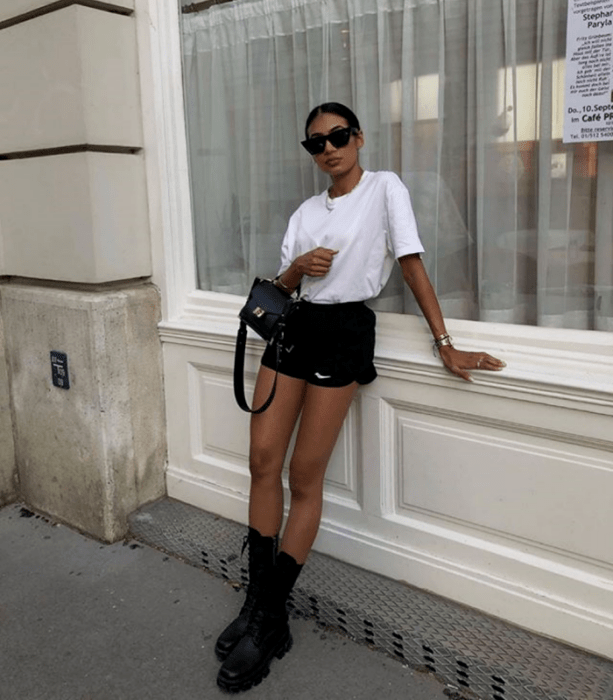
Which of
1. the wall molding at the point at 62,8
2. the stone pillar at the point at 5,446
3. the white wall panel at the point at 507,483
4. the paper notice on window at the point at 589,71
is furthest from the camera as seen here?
the stone pillar at the point at 5,446

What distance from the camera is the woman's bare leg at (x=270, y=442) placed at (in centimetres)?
283

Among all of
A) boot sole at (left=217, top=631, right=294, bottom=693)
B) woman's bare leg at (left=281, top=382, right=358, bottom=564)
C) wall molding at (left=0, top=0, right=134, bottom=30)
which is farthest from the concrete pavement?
wall molding at (left=0, top=0, right=134, bottom=30)

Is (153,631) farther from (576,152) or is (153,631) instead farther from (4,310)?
(576,152)

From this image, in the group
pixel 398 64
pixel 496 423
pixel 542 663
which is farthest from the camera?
pixel 398 64

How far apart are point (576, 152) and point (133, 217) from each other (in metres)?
2.18

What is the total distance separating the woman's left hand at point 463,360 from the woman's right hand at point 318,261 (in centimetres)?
53

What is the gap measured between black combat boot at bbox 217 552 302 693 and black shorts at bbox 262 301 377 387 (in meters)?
0.73

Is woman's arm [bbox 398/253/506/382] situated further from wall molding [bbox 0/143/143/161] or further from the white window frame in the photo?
wall molding [bbox 0/143/143/161]

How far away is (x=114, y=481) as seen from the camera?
12.2 ft

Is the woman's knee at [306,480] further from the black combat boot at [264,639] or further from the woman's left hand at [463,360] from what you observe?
the woman's left hand at [463,360]

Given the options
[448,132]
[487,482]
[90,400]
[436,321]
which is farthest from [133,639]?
[448,132]

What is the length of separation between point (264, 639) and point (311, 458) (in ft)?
2.31

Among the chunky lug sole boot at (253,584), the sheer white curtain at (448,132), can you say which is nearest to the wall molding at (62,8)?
the sheer white curtain at (448,132)

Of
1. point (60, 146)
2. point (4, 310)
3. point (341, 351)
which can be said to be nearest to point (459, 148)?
point (341, 351)
